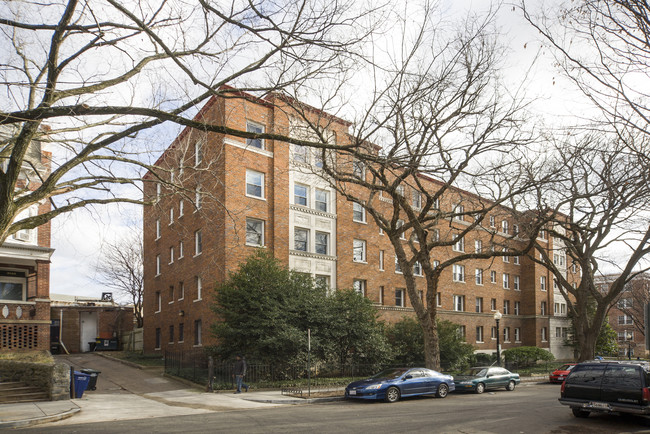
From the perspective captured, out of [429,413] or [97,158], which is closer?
[97,158]

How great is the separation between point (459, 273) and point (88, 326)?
109 feet

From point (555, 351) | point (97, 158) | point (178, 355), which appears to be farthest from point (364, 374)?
point (555, 351)

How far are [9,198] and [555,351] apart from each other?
55.8m

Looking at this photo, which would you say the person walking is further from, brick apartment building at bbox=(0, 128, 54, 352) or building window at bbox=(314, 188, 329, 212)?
building window at bbox=(314, 188, 329, 212)

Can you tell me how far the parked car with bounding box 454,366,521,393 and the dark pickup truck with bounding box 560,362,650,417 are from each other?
31.7 ft

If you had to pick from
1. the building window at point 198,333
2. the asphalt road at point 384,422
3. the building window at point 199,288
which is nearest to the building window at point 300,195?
the building window at point 199,288

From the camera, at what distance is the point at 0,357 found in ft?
64.8

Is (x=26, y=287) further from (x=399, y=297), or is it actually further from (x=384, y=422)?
(x=399, y=297)

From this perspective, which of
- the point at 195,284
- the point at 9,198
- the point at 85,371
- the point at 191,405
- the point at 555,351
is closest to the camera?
the point at 9,198

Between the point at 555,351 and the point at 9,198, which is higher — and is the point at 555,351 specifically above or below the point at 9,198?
below

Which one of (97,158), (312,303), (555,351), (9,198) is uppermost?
(97,158)

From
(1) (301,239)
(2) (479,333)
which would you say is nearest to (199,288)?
(1) (301,239)

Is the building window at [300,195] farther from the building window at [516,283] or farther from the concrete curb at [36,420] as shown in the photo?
the building window at [516,283]

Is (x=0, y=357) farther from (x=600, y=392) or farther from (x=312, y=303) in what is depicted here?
(x=600, y=392)
